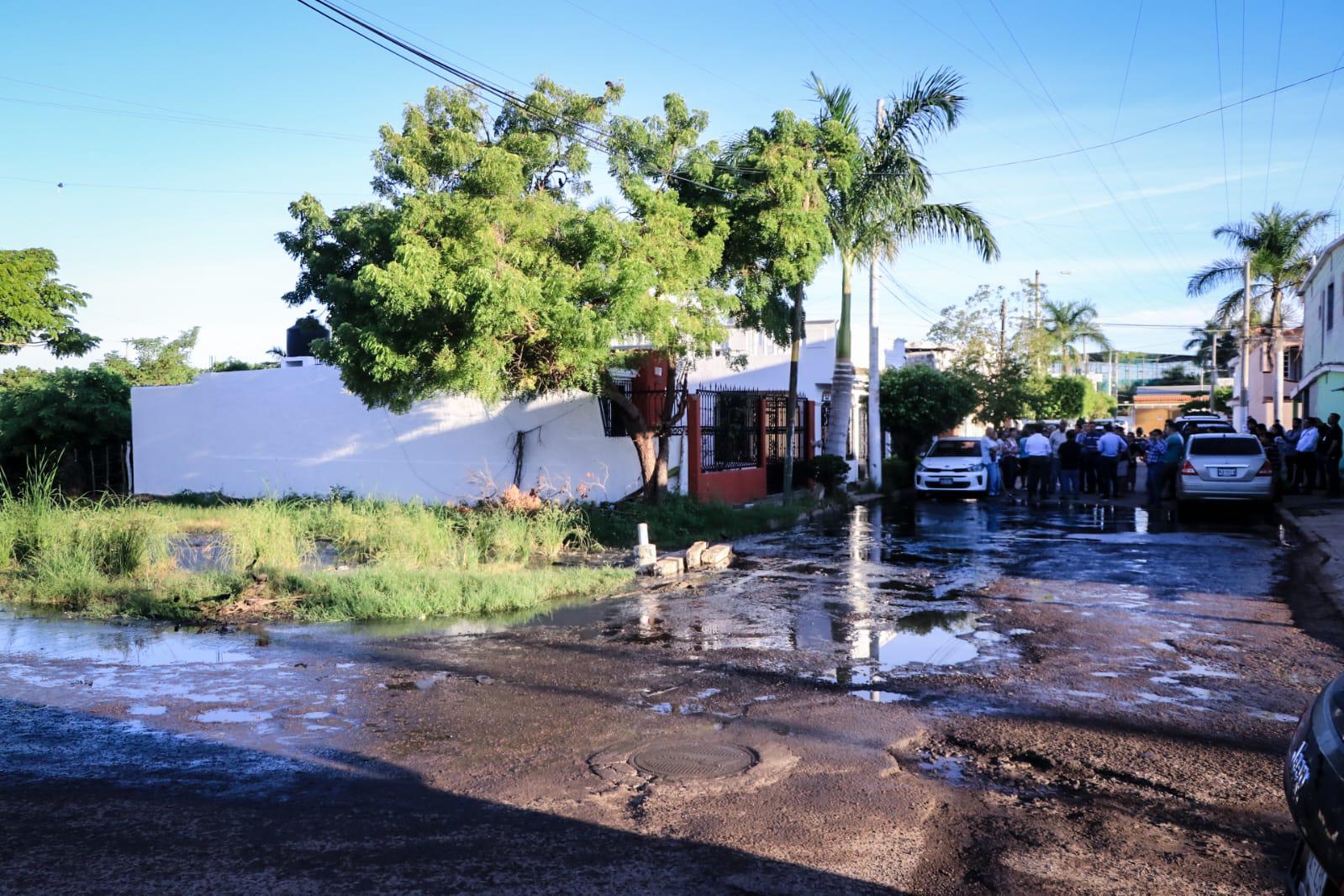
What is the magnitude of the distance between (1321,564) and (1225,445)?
27.6 ft

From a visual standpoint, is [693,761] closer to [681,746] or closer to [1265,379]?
[681,746]

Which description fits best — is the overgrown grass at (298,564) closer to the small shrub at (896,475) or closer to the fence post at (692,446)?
the fence post at (692,446)

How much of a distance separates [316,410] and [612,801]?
19149 mm

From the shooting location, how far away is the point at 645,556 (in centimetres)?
1340

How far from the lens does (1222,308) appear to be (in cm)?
4744

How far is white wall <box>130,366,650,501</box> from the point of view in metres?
20.3

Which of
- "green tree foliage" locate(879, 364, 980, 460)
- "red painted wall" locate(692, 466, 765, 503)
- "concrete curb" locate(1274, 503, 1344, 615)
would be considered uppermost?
"green tree foliage" locate(879, 364, 980, 460)

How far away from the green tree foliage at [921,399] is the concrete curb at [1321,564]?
13.6 meters

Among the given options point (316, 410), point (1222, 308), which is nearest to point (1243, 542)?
point (316, 410)

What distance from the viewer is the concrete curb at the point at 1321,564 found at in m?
11.0


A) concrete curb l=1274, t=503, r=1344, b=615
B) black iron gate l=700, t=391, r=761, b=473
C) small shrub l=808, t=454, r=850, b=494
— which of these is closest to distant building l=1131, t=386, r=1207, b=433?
small shrub l=808, t=454, r=850, b=494

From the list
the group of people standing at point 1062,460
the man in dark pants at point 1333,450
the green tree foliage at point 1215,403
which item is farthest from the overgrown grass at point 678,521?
the green tree foliage at point 1215,403

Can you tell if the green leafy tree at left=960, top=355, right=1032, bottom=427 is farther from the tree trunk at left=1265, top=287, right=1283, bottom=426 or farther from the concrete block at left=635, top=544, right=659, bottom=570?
the concrete block at left=635, top=544, right=659, bottom=570

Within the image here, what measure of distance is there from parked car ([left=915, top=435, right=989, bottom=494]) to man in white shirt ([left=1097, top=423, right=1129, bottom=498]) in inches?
97.5
